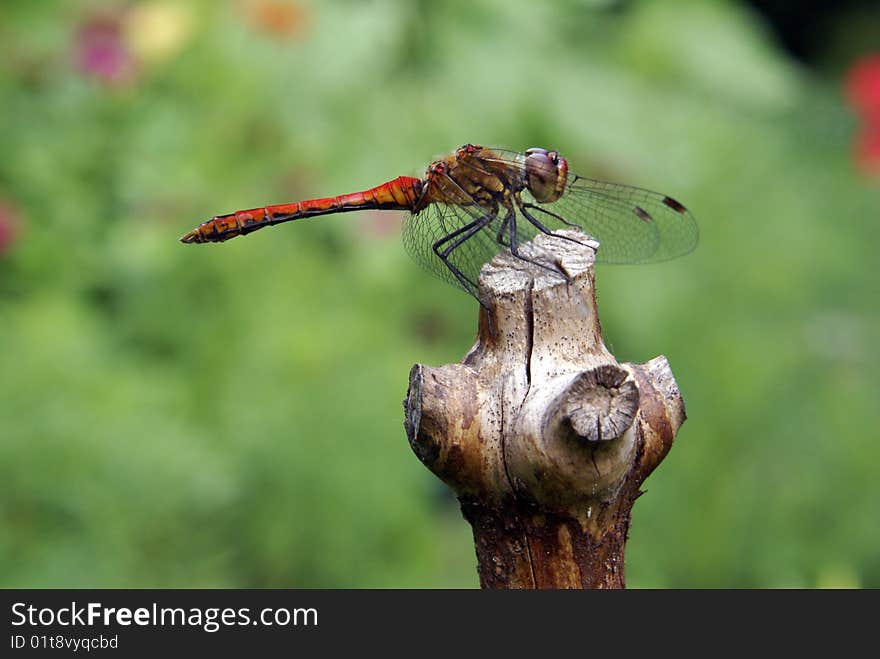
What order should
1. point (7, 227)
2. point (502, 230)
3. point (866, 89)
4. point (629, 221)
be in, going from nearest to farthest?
1. point (502, 230)
2. point (629, 221)
3. point (7, 227)
4. point (866, 89)

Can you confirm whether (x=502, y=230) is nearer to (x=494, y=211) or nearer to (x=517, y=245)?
(x=494, y=211)

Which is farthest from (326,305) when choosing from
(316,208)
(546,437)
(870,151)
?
(546,437)

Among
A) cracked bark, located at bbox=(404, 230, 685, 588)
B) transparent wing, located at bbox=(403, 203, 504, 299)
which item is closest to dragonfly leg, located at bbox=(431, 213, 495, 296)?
transparent wing, located at bbox=(403, 203, 504, 299)

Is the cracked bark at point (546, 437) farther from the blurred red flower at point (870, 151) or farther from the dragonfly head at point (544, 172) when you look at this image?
the blurred red flower at point (870, 151)

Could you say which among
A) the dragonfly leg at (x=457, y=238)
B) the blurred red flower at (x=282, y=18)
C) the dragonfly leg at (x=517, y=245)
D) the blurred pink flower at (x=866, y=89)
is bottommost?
the dragonfly leg at (x=517, y=245)

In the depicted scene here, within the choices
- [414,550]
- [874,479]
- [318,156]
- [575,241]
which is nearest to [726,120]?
[874,479]

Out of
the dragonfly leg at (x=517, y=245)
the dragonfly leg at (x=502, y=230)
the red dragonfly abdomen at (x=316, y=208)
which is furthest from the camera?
the red dragonfly abdomen at (x=316, y=208)

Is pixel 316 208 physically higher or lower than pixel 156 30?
lower

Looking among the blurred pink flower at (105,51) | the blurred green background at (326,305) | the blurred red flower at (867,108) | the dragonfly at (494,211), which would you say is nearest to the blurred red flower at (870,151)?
the blurred red flower at (867,108)
